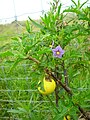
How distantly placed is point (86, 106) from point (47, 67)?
293 mm

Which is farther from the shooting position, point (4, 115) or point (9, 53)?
point (4, 115)

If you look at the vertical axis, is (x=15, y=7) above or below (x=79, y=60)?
above

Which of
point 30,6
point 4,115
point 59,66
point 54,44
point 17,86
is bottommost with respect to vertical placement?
point 4,115

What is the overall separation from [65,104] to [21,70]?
1332 millimetres

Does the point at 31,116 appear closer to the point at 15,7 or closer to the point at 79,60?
the point at 79,60

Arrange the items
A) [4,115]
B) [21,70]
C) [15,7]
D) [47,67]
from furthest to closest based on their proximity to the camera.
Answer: [15,7], [21,70], [4,115], [47,67]

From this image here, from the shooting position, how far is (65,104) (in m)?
1.51

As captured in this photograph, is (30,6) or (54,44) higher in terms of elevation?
(30,6)

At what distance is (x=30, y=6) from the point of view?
9.52 ft

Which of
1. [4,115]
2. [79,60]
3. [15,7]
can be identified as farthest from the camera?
[15,7]

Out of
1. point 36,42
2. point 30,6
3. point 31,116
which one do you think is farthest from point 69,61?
point 30,6

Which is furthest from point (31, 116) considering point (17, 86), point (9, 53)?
point (17, 86)

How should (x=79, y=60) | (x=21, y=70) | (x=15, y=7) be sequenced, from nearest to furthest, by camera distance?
(x=79, y=60) → (x=21, y=70) → (x=15, y=7)

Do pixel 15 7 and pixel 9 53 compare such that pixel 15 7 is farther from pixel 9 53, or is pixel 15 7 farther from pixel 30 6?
pixel 9 53
